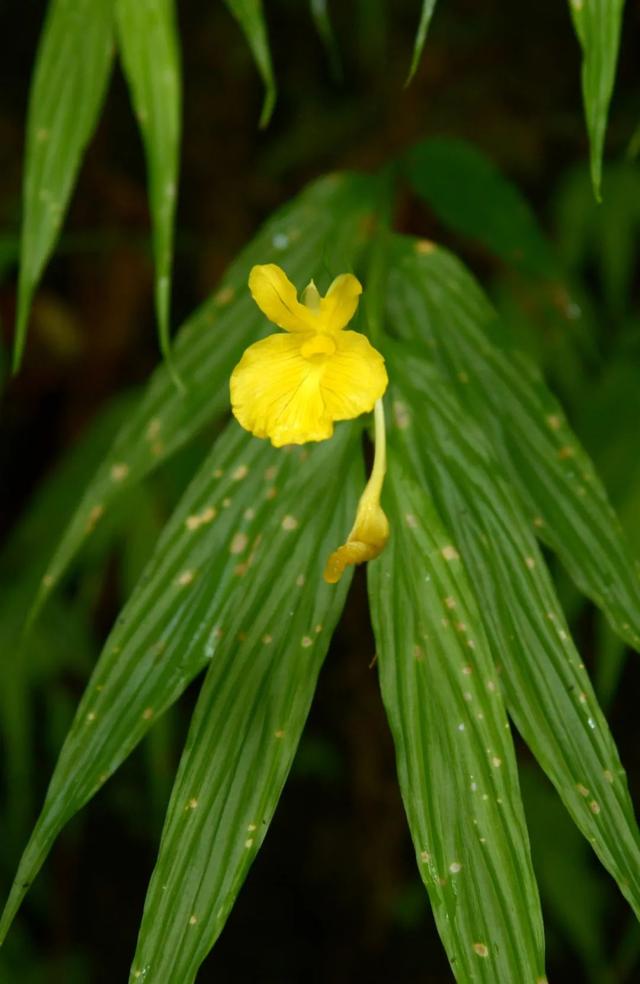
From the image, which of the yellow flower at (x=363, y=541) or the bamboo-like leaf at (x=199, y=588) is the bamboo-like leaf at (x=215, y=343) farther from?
the yellow flower at (x=363, y=541)

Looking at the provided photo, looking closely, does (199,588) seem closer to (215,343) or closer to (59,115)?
(215,343)

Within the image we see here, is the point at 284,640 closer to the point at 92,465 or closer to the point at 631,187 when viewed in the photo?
the point at 92,465

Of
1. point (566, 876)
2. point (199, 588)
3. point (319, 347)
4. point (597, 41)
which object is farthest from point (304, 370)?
point (566, 876)

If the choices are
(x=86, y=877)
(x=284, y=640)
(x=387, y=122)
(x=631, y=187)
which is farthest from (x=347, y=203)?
(x=86, y=877)

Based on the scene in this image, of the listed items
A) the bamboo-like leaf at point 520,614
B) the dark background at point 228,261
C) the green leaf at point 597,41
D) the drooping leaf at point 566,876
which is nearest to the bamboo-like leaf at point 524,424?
the bamboo-like leaf at point 520,614

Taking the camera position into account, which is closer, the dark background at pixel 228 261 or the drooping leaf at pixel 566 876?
the drooping leaf at pixel 566 876

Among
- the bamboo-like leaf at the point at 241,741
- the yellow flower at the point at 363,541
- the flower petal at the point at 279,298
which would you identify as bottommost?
the bamboo-like leaf at the point at 241,741


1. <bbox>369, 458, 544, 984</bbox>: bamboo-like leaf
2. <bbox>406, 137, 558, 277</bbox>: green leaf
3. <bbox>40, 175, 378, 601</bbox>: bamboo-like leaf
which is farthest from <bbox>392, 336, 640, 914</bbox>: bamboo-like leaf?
<bbox>406, 137, 558, 277</bbox>: green leaf
